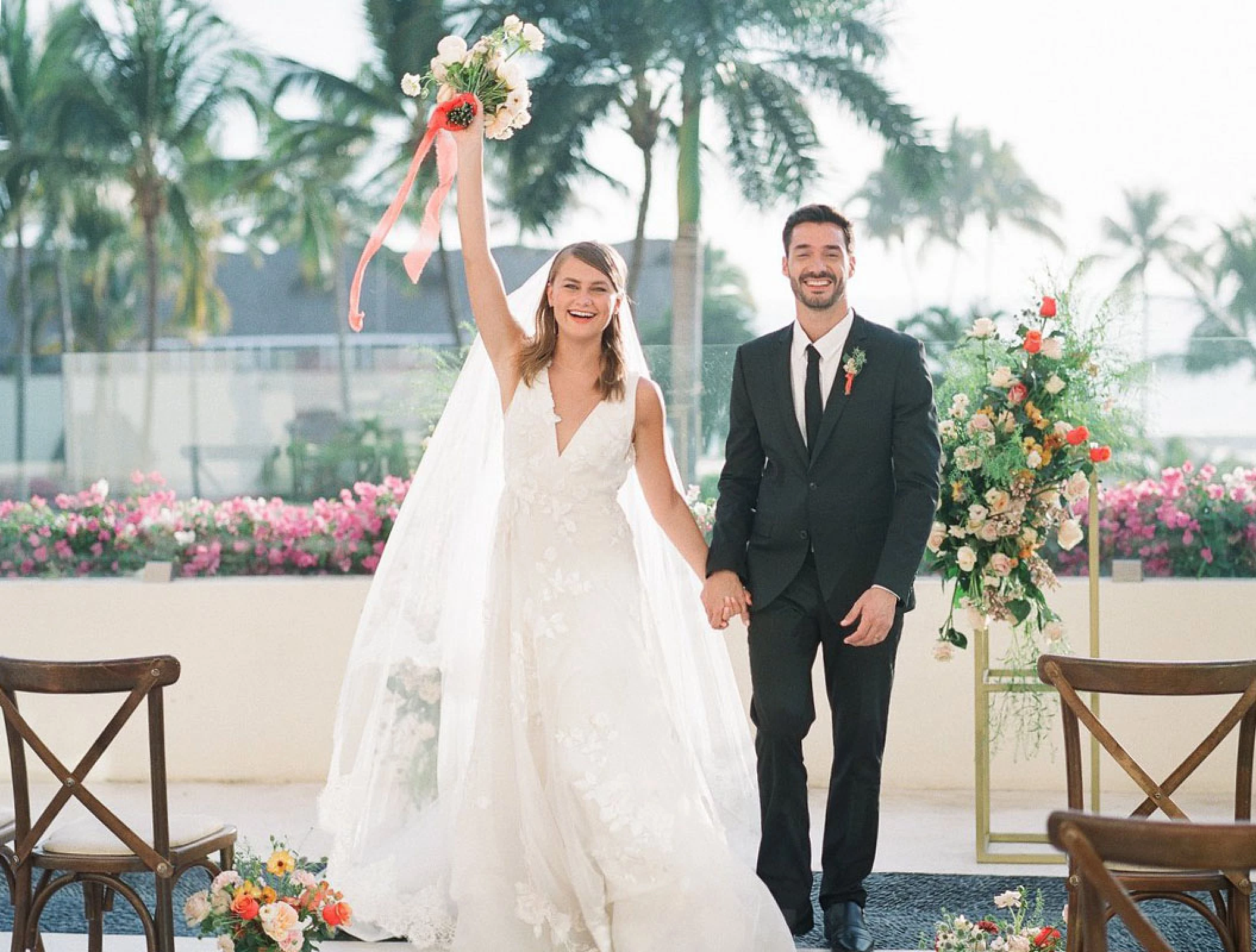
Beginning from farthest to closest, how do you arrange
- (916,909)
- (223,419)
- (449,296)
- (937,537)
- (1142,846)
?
(449,296), (223,419), (937,537), (916,909), (1142,846)

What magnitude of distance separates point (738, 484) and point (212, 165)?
742 cm

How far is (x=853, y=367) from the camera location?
3.55 meters

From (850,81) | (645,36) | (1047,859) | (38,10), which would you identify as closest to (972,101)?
(850,81)

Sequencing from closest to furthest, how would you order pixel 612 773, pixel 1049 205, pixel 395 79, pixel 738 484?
pixel 612 773 < pixel 738 484 < pixel 1049 205 < pixel 395 79

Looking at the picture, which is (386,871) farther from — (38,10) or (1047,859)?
(38,10)

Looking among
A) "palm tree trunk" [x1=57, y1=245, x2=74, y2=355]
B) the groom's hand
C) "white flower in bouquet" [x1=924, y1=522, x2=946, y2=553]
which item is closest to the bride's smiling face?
the groom's hand

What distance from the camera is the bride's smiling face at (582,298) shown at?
3533mm

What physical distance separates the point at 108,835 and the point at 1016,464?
2.83 m

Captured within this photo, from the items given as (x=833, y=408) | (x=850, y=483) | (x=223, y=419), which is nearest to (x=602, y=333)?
(x=833, y=408)

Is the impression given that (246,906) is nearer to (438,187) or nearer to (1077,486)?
(438,187)

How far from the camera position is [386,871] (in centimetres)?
365

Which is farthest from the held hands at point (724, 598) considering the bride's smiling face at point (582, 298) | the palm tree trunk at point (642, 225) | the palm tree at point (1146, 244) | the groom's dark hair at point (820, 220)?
the palm tree trunk at point (642, 225)

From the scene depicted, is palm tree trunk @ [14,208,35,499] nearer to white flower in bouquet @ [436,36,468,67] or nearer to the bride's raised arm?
the bride's raised arm

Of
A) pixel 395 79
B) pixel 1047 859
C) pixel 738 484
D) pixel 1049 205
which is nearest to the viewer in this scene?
pixel 738 484
